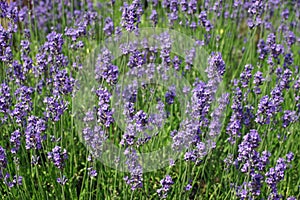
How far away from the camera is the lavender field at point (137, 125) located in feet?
8.97

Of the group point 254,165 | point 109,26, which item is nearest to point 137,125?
point 254,165

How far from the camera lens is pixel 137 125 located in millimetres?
2572

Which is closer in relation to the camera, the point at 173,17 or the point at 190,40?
the point at 173,17

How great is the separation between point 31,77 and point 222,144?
1708mm

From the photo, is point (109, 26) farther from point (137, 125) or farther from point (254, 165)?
point (254, 165)

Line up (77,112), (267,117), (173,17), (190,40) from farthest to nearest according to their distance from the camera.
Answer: (190,40) → (173,17) → (77,112) → (267,117)

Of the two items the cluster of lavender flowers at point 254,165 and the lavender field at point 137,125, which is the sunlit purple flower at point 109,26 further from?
the cluster of lavender flowers at point 254,165

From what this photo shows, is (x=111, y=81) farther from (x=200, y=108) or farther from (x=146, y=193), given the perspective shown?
(x=146, y=193)

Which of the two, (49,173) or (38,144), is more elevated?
(38,144)

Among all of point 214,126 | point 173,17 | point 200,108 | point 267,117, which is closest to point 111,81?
point 200,108

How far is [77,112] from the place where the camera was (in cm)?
357

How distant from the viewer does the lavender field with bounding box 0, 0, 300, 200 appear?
2734 mm

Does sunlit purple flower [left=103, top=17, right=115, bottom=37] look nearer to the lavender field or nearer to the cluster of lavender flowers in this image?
the lavender field

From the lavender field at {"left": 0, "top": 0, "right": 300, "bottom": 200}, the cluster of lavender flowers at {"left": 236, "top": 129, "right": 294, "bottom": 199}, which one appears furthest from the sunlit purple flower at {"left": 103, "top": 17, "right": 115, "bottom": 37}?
the cluster of lavender flowers at {"left": 236, "top": 129, "right": 294, "bottom": 199}
